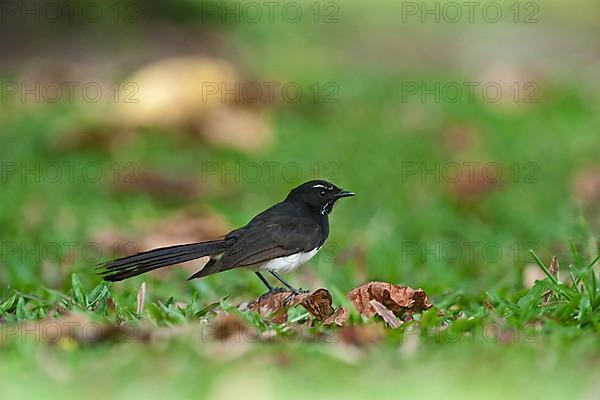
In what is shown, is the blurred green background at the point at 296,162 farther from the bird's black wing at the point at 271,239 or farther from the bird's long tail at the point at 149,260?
the bird's black wing at the point at 271,239

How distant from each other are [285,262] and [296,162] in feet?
14.1

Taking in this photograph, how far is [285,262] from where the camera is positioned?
493 centimetres

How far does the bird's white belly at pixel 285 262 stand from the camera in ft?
16.1

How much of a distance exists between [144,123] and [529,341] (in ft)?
21.4

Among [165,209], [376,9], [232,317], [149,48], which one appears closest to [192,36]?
[149,48]

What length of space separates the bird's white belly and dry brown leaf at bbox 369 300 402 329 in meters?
0.74

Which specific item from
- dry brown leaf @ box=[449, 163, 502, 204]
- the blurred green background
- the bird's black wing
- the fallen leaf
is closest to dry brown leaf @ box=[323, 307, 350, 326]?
the blurred green background

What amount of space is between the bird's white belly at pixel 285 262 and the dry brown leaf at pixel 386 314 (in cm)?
74

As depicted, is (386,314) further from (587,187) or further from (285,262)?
(587,187)

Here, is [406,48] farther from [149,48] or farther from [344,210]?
[344,210]

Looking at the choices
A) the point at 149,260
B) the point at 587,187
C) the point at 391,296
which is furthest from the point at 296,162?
the point at 391,296

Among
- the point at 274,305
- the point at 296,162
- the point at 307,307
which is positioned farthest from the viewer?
the point at 296,162

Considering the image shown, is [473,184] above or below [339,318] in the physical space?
below

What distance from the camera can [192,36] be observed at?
46.5 ft
